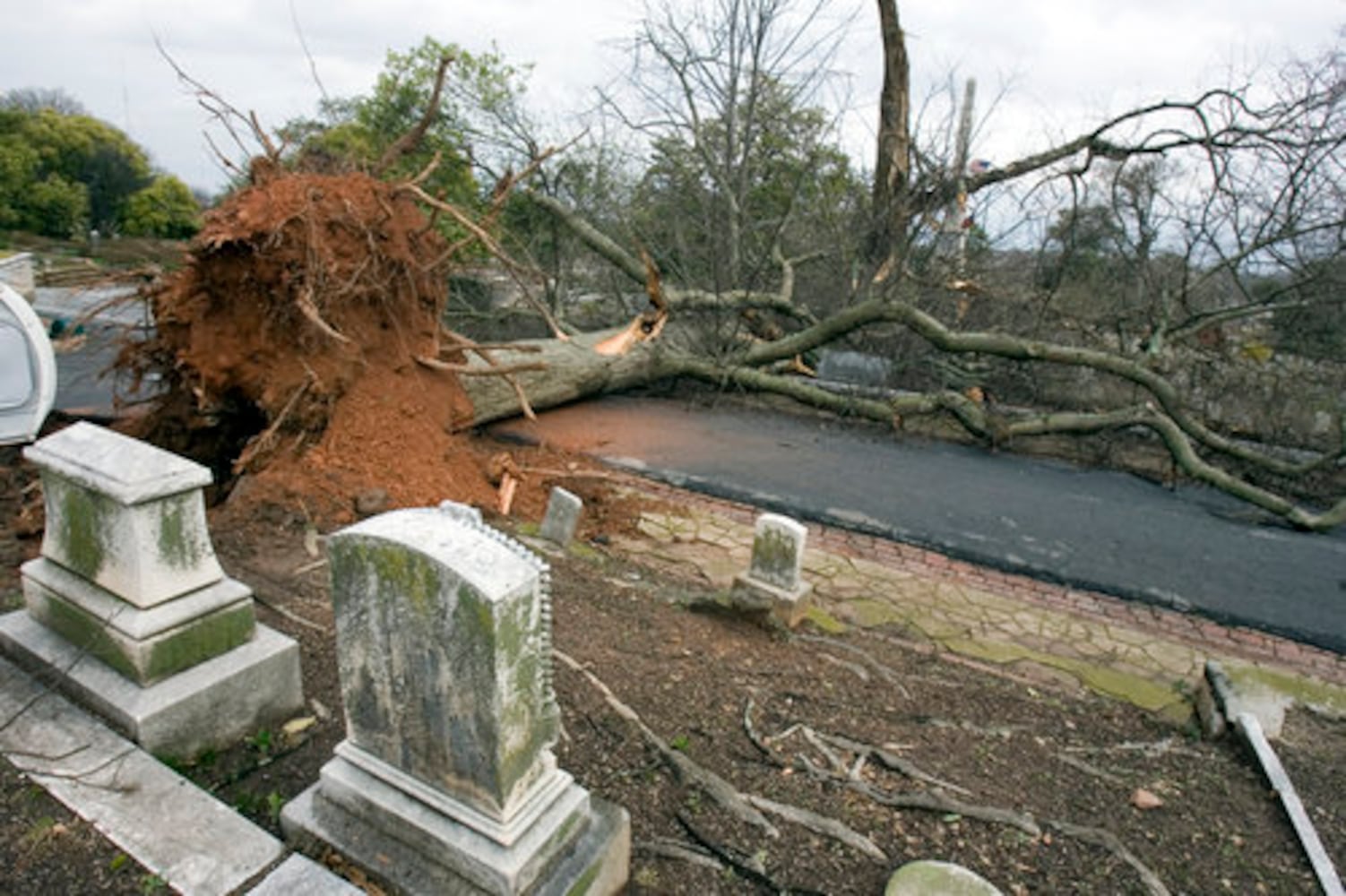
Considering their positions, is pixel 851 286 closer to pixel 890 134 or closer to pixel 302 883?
pixel 890 134

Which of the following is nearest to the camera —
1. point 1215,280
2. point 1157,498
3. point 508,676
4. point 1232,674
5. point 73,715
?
point 508,676

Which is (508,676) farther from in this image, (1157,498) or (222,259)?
(1157,498)

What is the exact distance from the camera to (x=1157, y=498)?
6699mm

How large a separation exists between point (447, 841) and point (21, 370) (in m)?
5.22

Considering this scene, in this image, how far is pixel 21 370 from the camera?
5.18 meters

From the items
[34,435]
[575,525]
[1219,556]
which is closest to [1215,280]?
[1219,556]

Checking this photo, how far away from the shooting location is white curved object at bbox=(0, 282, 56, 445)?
16.9 feet

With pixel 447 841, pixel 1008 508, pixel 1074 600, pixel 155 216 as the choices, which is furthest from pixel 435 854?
pixel 155 216

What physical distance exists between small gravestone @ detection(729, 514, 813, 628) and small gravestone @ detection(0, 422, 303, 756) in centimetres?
224

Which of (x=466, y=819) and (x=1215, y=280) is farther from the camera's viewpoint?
(x=1215, y=280)

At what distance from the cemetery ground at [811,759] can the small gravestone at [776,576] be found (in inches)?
4.7

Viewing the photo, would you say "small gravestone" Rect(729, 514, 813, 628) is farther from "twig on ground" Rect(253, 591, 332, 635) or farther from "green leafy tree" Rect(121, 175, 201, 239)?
"green leafy tree" Rect(121, 175, 201, 239)

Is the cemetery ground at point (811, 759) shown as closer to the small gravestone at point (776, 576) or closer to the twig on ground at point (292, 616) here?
the twig on ground at point (292, 616)

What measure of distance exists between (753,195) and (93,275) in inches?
351
